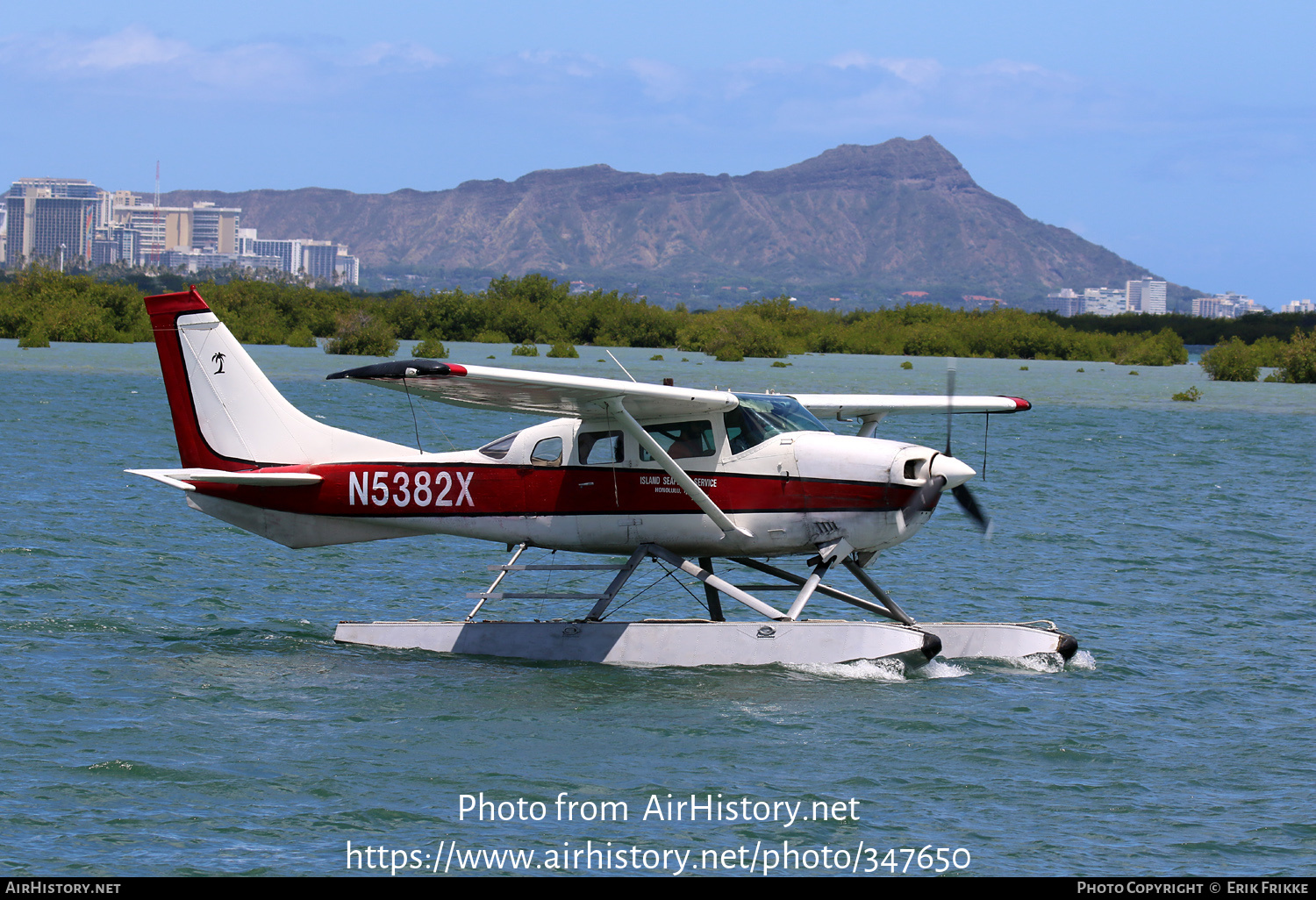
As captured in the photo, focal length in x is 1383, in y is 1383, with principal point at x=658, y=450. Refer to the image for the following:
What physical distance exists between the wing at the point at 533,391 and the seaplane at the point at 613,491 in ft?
0.12

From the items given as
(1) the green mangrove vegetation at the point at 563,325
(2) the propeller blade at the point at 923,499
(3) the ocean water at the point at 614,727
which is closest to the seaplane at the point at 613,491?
(2) the propeller blade at the point at 923,499

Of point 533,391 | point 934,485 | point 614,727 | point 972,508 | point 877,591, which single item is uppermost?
point 533,391

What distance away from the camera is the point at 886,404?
552 inches

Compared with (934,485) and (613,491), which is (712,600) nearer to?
(613,491)

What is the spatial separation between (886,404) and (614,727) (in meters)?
4.97

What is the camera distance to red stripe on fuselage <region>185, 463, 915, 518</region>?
12.2 metres

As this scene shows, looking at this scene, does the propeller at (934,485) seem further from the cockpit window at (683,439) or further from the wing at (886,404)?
the cockpit window at (683,439)

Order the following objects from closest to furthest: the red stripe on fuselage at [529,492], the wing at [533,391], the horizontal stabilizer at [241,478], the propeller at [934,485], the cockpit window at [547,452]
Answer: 1. the wing at [533,391]
2. the propeller at [934,485]
3. the red stripe on fuselage at [529,492]
4. the cockpit window at [547,452]
5. the horizontal stabilizer at [241,478]

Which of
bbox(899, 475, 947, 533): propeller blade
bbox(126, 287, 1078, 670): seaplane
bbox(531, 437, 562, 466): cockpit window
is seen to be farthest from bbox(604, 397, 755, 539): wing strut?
bbox(899, 475, 947, 533): propeller blade

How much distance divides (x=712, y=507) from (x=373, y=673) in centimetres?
337

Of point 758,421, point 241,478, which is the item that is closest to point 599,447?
point 758,421

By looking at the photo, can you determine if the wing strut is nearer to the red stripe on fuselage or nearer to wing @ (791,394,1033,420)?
the red stripe on fuselage

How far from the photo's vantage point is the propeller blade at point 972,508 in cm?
1240

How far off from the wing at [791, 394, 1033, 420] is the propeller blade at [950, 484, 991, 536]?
4.27ft
